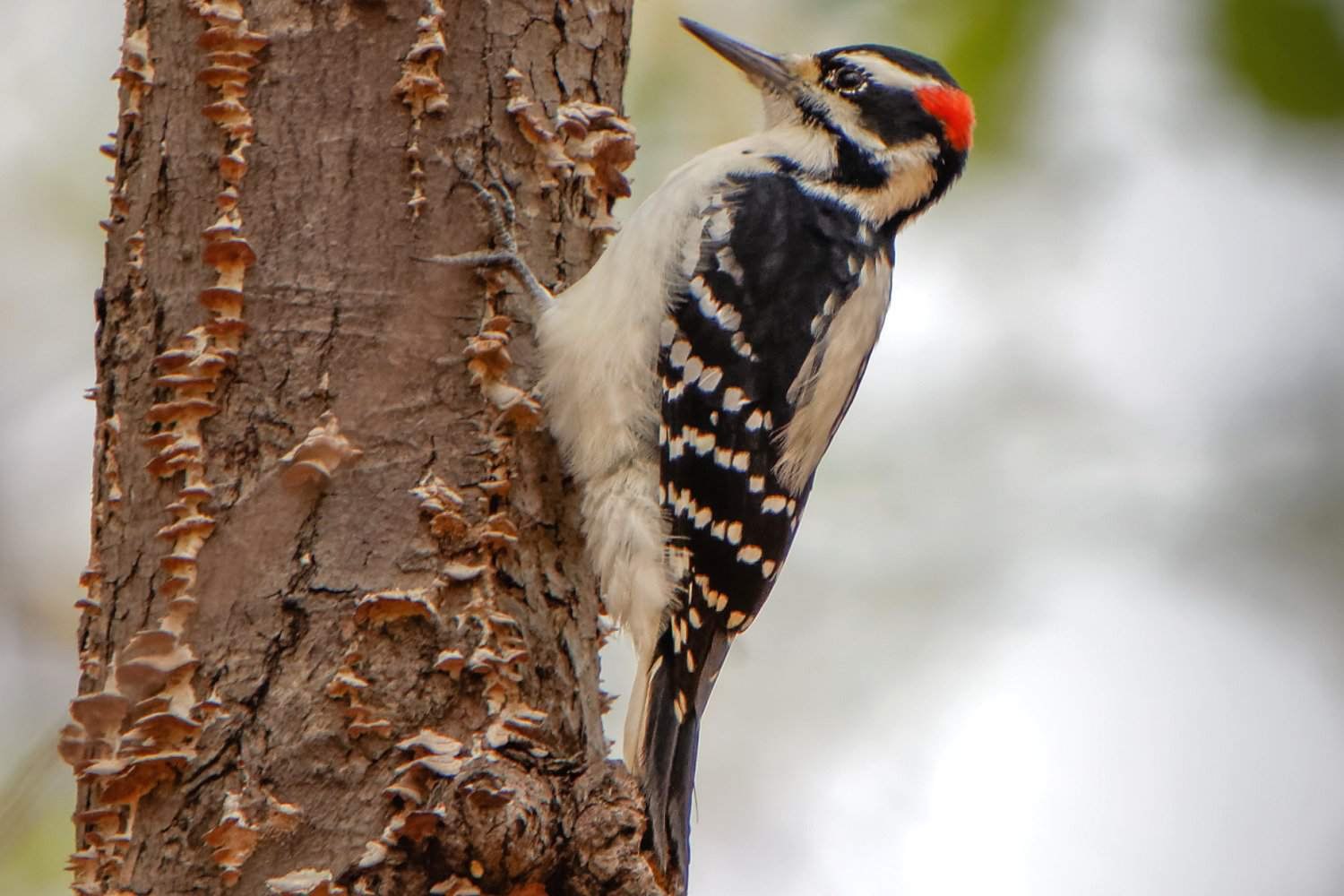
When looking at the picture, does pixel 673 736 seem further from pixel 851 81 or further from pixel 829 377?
pixel 851 81

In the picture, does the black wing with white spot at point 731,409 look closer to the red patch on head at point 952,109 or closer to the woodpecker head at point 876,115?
the woodpecker head at point 876,115

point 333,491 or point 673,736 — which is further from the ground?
point 333,491

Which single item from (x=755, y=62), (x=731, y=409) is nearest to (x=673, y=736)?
(x=731, y=409)

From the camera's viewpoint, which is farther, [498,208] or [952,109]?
[952,109]

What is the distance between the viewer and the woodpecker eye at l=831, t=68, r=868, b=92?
320cm

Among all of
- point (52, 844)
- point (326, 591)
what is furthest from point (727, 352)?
point (52, 844)

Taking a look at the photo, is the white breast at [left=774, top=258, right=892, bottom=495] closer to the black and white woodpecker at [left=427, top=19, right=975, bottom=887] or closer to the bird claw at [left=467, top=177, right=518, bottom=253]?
the black and white woodpecker at [left=427, top=19, right=975, bottom=887]

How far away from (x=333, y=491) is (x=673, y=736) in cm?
79

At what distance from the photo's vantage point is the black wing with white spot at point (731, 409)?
2.62 metres

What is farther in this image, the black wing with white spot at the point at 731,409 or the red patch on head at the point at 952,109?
the red patch on head at the point at 952,109

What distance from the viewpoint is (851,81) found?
321cm

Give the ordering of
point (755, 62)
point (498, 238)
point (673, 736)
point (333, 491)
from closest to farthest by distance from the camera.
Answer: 1. point (333, 491)
2. point (498, 238)
3. point (673, 736)
4. point (755, 62)

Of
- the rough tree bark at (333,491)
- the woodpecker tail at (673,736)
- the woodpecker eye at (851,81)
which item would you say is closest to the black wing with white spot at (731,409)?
the woodpecker tail at (673,736)

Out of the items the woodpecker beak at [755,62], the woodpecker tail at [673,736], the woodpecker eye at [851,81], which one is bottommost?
the woodpecker tail at [673,736]
